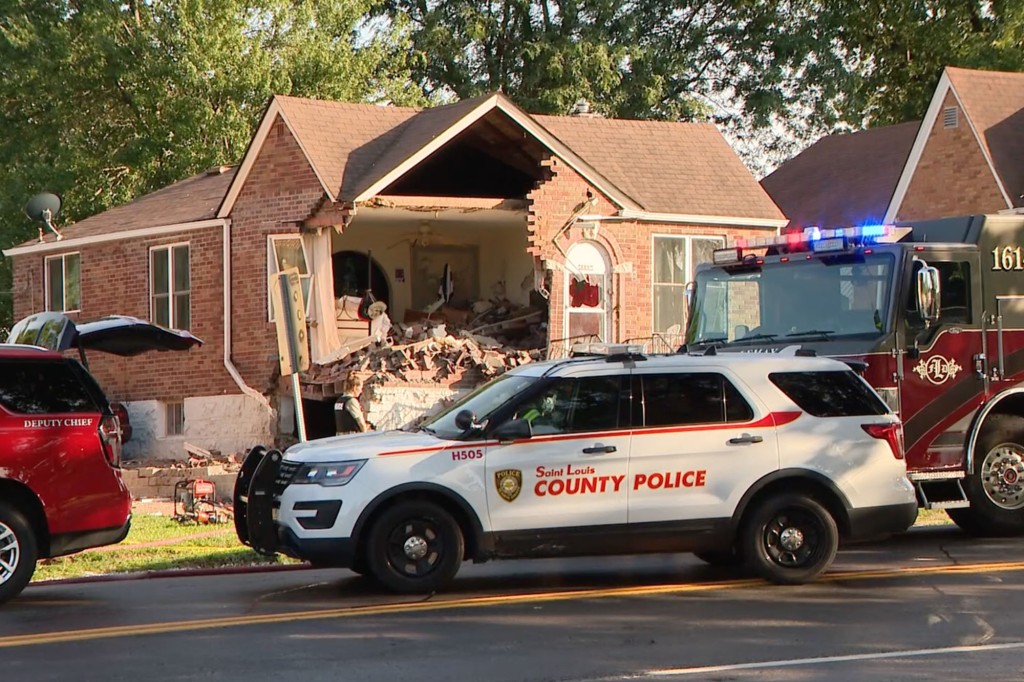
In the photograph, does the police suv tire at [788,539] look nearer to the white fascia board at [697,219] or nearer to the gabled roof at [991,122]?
the white fascia board at [697,219]

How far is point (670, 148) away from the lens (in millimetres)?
27281

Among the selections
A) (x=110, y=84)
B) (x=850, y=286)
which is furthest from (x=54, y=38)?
(x=850, y=286)

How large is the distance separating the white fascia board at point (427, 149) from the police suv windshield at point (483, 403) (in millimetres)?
11185

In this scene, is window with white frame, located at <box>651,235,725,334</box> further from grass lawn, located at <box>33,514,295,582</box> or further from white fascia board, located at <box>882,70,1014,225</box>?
grass lawn, located at <box>33,514,295,582</box>

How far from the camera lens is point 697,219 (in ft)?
84.1

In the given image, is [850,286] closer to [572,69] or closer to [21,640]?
[21,640]

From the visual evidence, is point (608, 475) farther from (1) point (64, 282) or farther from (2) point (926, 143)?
(2) point (926, 143)

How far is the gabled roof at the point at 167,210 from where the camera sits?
25969 mm

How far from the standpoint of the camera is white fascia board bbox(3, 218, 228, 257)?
82.8 ft

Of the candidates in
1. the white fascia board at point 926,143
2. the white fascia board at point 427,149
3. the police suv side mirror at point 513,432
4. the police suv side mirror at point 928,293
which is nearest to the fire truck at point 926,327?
the police suv side mirror at point 928,293

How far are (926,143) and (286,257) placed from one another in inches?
506

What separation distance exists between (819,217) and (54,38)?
16.3m

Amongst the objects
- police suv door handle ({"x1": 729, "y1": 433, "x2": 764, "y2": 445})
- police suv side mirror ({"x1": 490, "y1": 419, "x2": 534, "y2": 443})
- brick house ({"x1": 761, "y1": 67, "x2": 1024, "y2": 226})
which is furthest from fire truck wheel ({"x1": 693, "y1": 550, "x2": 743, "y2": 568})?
brick house ({"x1": 761, "y1": 67, "x2": 1024, "y2": 226})

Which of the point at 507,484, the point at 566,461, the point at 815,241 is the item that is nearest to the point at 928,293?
the point at 815,241
